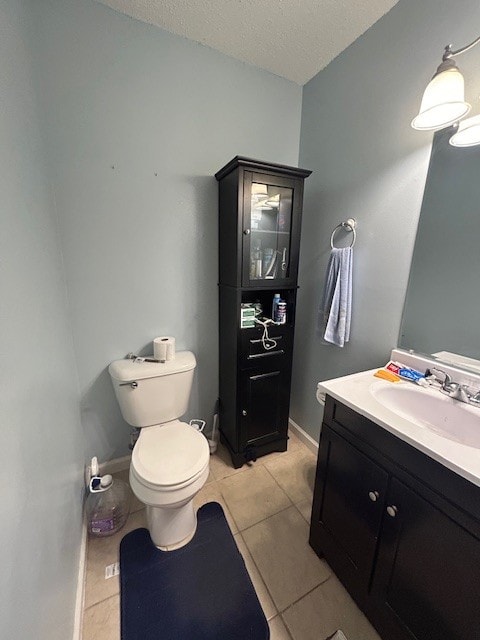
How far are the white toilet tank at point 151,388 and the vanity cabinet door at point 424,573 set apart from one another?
112 cm

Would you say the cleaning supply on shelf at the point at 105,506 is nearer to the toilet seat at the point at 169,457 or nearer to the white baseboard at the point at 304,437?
the toilet seat at the point at 169,457

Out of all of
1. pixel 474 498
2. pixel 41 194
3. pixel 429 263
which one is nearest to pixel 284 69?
pixel 429 263

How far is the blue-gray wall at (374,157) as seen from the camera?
1.12 m

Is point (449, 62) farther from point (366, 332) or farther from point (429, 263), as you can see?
point (366, 332)

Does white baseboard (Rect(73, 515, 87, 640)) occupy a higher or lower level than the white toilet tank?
lower

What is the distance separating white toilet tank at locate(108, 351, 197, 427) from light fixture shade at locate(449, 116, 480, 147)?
1.62 meters

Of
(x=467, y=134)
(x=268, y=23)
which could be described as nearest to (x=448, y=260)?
(x=467, y=134)

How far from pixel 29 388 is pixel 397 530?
1234 millimetres

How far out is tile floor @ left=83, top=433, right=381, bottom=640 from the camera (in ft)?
3.32

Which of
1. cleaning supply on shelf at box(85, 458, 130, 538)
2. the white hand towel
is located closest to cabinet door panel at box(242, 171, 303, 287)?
the white hand towel

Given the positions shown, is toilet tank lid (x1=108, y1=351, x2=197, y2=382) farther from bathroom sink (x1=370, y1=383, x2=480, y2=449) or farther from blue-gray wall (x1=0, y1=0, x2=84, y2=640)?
bathroom sink (x1=370, y1=383, x2=480, y2=449)

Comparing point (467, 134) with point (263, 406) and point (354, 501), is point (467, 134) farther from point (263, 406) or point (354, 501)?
point (263, 406)

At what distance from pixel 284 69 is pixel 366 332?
66.7 inches

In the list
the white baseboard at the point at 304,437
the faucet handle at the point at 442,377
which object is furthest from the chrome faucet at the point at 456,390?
the white baseboard at the point at 304,437
